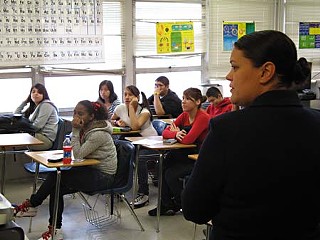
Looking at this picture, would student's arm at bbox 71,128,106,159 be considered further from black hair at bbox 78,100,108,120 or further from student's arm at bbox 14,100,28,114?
student's arm at bbox 14,100,28,114

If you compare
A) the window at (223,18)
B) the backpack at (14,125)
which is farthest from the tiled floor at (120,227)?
Result: the window at (223,18)

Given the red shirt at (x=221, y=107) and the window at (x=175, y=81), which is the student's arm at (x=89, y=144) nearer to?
the red shirt at (x=221, y=107)

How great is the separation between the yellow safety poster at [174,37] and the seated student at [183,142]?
6.81 ft

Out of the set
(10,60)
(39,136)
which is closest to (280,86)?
(39,136)

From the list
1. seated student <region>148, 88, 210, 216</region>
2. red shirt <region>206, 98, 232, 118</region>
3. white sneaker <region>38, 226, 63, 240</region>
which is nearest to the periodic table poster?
red shirt <region>206, 98, 232, 118</region>

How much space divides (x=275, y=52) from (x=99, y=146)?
8.12 ft

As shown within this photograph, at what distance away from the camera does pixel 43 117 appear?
16.2 ft

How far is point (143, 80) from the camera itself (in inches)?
246

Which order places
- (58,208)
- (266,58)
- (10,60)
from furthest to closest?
(10,60), (58,208), (266,58)

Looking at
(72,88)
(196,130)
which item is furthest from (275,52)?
(72,88)

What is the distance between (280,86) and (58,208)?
2.61 meters

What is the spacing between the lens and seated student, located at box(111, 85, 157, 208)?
181 inches

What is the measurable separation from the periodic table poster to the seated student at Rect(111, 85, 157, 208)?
3.36 feet

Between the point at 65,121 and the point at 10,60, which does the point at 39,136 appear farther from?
the point at 10,60
